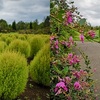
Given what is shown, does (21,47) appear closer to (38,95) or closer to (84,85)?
(38,95)

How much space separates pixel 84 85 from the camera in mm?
1449

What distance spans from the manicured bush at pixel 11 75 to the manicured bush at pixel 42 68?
0.23 meters

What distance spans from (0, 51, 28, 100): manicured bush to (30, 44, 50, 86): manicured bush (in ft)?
0.75

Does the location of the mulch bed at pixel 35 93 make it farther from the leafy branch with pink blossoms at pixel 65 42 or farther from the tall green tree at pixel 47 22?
the tall green tree at pixel 47 22

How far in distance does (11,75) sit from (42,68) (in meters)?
0.37

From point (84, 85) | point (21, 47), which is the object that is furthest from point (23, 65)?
point (21, 47)

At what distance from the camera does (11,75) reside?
2.08 m

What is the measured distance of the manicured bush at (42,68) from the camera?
2.32m

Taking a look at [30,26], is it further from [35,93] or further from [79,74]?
[35,93]

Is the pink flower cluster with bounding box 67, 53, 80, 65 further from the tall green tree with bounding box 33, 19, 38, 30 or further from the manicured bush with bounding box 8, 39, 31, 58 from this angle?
the manicured bush with bounding box 8, 39, 31, 58

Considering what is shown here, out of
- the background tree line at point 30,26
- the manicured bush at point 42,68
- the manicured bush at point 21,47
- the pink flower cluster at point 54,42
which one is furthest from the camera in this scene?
the manicured bush at point 21,47

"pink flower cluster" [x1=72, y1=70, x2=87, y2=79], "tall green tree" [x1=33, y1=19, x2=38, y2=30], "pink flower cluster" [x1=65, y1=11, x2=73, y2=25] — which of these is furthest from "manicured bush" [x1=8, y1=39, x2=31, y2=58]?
"pink flower cluster" [x1=65, y1=11, x2=73, y2=25]

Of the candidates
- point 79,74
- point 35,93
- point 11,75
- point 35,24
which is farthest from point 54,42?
point 35,93

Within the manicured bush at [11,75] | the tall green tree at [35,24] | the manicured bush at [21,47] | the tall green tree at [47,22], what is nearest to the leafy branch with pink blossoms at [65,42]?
the tall green tree at [47,22]
